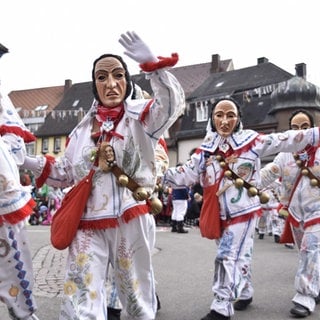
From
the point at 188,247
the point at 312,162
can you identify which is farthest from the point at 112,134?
the point at 188,247

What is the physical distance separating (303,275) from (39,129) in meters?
45.4

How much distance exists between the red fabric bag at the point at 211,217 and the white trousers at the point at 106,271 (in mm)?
1217

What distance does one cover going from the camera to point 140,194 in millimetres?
3406

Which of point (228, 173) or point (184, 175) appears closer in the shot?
point (228, 173)

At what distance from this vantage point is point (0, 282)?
135 inches

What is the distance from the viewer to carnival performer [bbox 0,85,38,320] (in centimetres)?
336

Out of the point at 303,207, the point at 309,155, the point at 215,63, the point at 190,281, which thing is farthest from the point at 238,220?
the point at 215,63

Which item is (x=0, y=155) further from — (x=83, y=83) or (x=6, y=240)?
(x=83, y=83)

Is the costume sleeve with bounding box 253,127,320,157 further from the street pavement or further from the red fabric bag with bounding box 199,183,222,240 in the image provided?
the street pavement

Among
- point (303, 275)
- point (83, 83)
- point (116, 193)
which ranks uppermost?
point (83, 83)

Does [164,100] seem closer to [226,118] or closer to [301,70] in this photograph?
[226,118]

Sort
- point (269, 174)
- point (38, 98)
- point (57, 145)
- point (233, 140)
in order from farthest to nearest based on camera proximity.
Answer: point (38, 98)
point (57, 145)
point (269, 174)
point (233, 140)

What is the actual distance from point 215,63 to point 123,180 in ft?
136

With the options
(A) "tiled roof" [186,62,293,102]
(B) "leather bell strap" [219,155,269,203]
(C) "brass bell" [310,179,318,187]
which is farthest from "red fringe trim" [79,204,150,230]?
(A) "tiled roof" [186,62,293,102]
